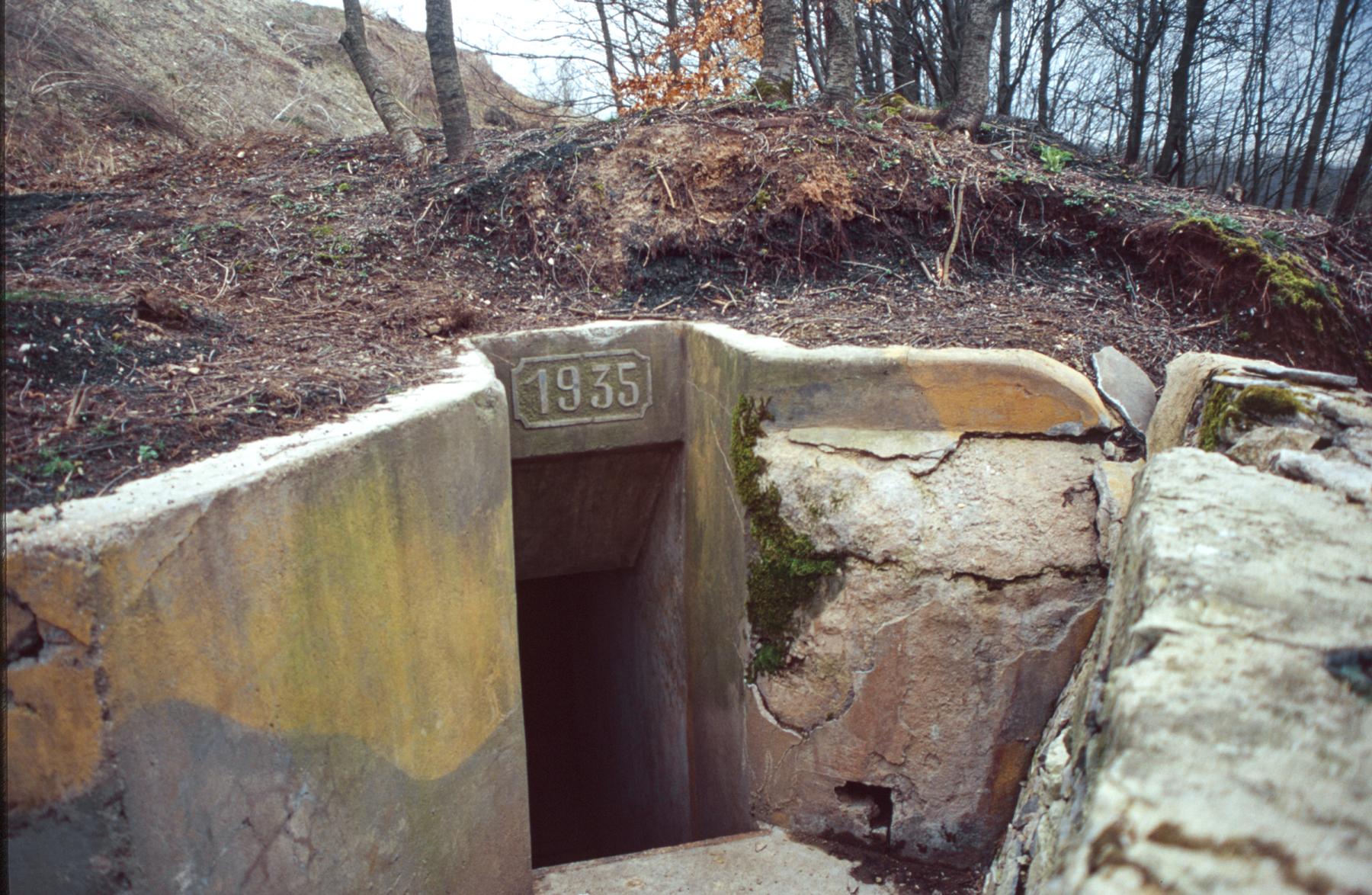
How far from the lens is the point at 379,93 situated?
6543 mm

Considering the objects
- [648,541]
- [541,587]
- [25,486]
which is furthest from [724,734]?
[541,587]

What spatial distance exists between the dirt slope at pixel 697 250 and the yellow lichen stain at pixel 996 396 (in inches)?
18.4

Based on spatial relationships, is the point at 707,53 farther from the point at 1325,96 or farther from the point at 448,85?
the point at 1325,96

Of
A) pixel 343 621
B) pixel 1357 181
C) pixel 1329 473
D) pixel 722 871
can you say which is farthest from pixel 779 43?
pixel 343 621

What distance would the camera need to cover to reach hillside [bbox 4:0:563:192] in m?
5.77

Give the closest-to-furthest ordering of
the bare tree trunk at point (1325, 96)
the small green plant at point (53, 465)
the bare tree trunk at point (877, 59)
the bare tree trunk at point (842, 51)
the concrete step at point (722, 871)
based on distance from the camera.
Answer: the small green plant at point (53, 465) → the concrete step at point (722, 871) → the bare tree trunk at point (1325, 96) → the bare tree trunk at point (842, 51) → the bare tree trunk at point (877, 59)

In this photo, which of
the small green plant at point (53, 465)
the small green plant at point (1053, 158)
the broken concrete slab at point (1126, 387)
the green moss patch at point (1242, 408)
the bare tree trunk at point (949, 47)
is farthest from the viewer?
the bare tree trunk at point (949, 47)

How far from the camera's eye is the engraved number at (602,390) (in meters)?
4.17

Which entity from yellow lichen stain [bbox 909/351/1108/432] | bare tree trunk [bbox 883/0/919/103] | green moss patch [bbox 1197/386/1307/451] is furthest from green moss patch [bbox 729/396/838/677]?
bare tree trunk [bbox 883/0/919/103]

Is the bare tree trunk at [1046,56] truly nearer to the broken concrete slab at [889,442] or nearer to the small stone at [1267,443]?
the broken concrete slab at [889,442]

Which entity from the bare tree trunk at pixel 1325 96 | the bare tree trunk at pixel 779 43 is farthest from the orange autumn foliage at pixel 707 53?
the bare tree trunk at pixel 1325 96

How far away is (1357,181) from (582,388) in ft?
19.3

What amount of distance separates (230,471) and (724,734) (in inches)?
103

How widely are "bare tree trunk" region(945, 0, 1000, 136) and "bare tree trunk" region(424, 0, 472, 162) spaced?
345 centimetres
